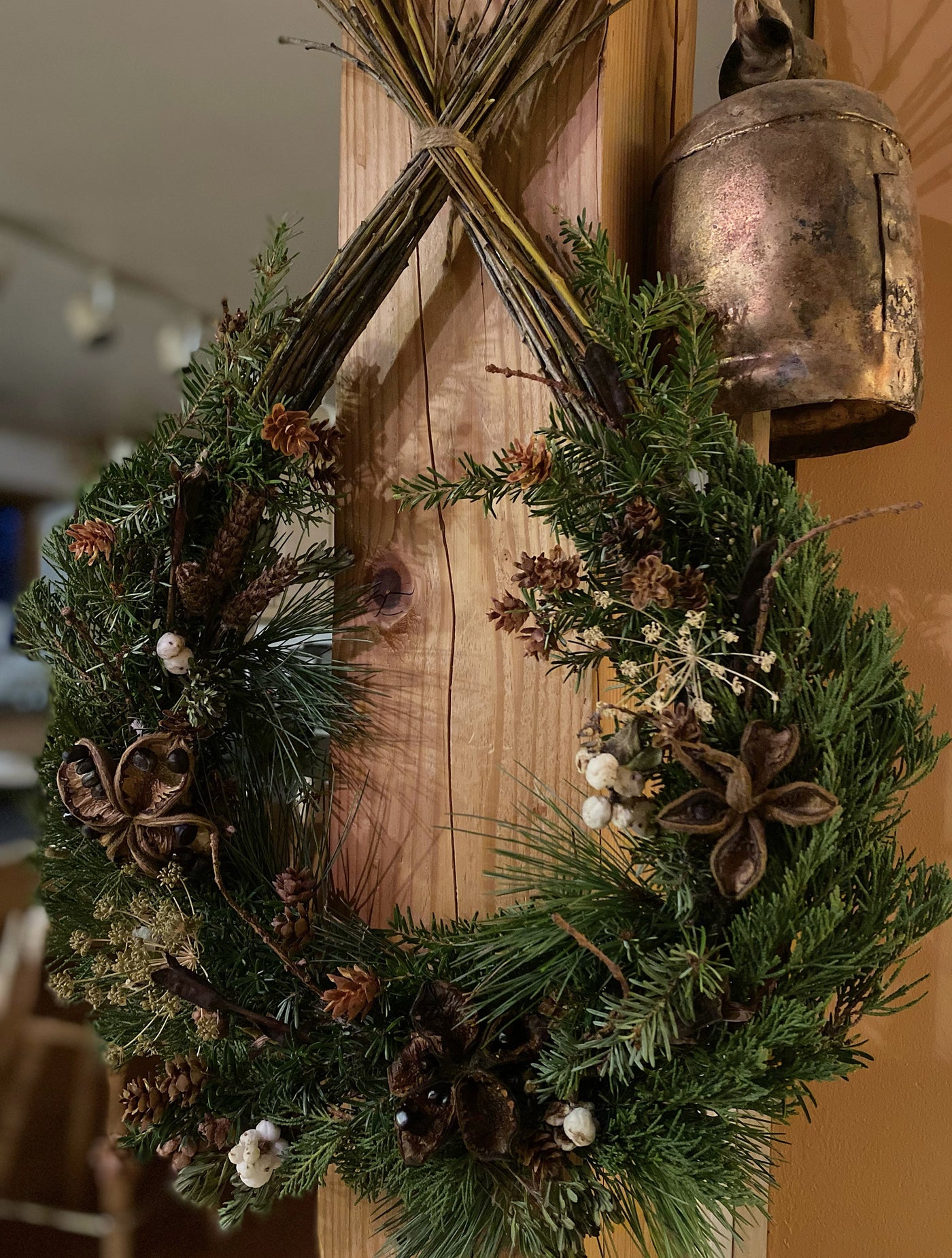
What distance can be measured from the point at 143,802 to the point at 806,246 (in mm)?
649

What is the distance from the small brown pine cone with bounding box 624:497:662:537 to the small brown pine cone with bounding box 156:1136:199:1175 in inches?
22.4

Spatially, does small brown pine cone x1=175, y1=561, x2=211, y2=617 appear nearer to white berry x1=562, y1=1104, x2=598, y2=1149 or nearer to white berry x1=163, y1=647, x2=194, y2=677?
white berry x1=163, y1=647, x2=194, y2=677

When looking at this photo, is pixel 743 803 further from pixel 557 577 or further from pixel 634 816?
pixel 557 577

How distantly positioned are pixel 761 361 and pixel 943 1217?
0.90 m

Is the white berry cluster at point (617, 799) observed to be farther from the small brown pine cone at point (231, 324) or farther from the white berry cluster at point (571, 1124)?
the small brown pine cone at point (231, 324)

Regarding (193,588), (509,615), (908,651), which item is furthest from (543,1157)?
(908,651)

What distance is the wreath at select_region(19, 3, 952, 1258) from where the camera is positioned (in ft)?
1.73

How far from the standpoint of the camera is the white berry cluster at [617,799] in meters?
0.55

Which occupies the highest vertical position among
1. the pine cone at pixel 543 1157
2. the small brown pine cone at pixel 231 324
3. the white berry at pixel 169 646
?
the small brown pine cone at pixel 231 324

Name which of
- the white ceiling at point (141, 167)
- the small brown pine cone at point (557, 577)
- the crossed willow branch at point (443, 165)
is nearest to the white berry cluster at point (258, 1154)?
the small brown pine cone at point (557, 577)

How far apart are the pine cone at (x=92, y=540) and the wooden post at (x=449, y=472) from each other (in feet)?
0.65

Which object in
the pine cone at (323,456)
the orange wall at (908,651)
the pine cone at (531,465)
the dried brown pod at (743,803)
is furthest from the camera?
the orange wall at (908,651)

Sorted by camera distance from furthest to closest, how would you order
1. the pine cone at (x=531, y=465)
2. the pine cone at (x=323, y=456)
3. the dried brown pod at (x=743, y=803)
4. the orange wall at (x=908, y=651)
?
the orange wall at (x=908, y=651), the pine cone at (x=323, y=456), the pine cone at (x=531, y=465), the dried brown pod at (x=743, y=803)

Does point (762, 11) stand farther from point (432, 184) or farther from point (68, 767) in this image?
point (68, 767)
